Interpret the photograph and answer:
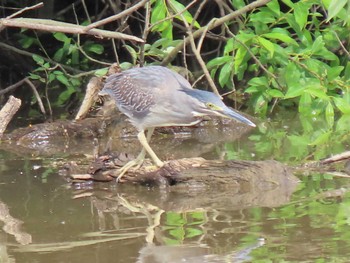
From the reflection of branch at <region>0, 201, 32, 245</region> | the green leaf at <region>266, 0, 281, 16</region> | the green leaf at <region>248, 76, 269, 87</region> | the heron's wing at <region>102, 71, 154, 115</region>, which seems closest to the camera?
the reflection of branch at <region>0, 201, 32, 245</region>

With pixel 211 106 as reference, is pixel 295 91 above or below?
above

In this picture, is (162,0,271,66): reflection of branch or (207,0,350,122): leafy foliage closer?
(207,0,350,122): leafy foliage

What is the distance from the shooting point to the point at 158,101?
619 cm

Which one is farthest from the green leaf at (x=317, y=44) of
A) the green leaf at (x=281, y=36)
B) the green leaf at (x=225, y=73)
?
the green leaf at (x=225, y=73)

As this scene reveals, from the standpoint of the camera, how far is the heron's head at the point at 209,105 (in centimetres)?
558

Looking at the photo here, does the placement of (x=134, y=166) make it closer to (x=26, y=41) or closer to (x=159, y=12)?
(x=159, y=12)

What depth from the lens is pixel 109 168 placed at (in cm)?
607

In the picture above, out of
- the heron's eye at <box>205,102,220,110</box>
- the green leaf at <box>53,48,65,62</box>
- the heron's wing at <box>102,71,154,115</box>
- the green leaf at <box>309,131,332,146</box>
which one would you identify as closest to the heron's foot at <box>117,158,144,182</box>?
the heron's wing at <box>102,71,154,115</box>

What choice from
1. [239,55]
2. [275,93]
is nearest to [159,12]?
[239,55]

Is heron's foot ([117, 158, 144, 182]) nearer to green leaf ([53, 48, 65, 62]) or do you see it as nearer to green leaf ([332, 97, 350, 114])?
green leaf ([332, 97, 350, 114])

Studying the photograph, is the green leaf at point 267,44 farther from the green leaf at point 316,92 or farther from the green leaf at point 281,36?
the green leaf at point 316,92

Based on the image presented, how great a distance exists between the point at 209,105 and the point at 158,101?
0.60 metres

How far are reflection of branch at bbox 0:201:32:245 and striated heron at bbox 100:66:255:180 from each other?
957mm

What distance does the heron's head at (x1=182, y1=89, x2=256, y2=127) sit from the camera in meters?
5.58
